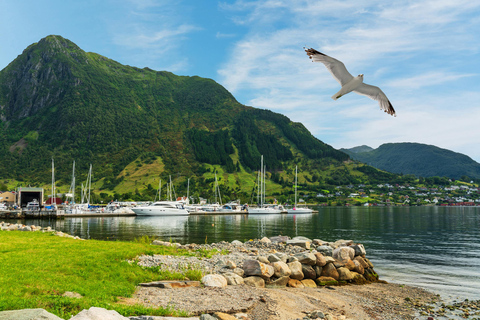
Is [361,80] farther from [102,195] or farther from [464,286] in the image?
[102,195]

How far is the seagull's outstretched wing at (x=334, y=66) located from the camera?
37.0 feet

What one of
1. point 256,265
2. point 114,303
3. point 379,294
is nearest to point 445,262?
point 379,294

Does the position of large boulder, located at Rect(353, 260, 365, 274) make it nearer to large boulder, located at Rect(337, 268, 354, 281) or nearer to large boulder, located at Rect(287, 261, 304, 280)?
large boulder, located at Rect(337, 268, 354, 281)

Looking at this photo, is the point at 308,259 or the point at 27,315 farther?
the point at 308,259

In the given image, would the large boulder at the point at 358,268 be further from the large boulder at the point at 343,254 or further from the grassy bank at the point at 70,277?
the grassy bank at the point at 70,277

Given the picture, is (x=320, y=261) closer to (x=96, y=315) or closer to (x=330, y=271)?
(x=330, y=271)

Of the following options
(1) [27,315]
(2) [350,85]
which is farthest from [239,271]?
(1) [27,315]

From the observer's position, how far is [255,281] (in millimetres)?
15289

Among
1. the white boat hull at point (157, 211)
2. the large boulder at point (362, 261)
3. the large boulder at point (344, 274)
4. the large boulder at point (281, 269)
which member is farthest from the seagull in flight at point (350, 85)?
the white boat hull at point (157, 211)

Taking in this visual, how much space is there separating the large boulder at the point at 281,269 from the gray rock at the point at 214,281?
11.9 ft

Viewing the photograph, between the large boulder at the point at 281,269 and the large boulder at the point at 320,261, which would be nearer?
the large boulder at the point at 281,269

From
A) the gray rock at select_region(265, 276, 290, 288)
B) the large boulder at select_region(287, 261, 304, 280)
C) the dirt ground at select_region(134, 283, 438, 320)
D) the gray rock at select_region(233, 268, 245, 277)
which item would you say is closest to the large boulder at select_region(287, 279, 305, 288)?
the large boulder at select_region(287, 261, 304, 280)

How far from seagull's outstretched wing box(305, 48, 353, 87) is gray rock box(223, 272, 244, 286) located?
9.05 meters

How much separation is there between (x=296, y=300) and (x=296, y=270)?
3.88 meters
